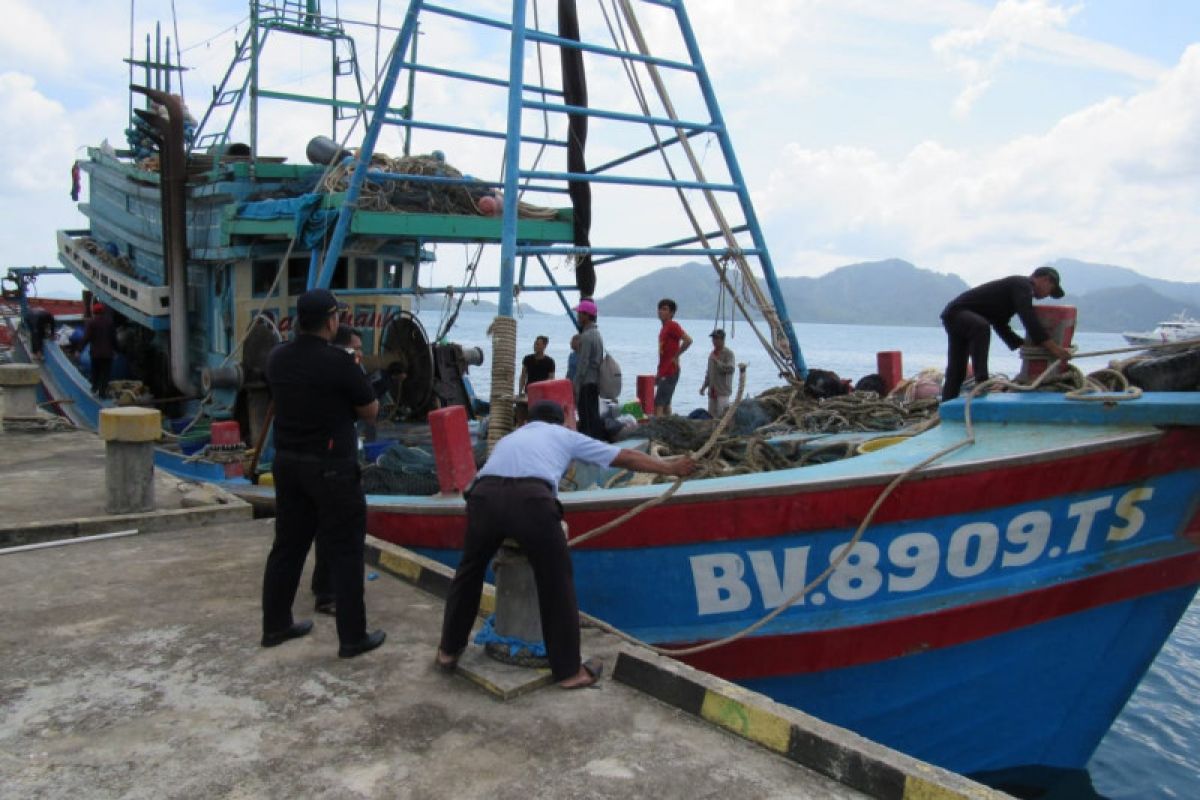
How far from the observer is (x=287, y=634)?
446 centimetres

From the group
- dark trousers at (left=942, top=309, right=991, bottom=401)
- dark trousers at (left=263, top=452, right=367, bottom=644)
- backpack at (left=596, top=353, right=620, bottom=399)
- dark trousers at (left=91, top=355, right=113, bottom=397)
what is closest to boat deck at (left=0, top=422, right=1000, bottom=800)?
dark trousers at (left=263, top=452, right=367, bottom=644)

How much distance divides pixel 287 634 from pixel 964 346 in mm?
4586

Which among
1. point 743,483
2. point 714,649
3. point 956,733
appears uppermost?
point 743,483

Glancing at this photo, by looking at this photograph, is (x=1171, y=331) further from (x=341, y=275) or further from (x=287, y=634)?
(x=287, y=634)

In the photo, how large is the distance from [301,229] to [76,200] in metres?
7.98

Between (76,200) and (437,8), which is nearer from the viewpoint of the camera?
(437,8)

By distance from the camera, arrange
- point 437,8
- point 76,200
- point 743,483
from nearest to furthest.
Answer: point 743,483, point 437,8, point 76,200

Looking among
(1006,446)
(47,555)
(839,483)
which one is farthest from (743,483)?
(47,555)

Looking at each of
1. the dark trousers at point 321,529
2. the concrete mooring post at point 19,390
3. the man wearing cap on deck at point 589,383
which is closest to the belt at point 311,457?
the dark trousers at point 321,529

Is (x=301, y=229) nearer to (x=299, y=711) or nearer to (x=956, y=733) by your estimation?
(x=299, y=711)

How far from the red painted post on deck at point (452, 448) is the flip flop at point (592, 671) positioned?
6.27ft

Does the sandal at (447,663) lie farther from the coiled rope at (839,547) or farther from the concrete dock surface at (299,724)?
the coiled rope at (839,547)

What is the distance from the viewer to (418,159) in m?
9.23

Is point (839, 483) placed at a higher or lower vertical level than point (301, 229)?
lower
